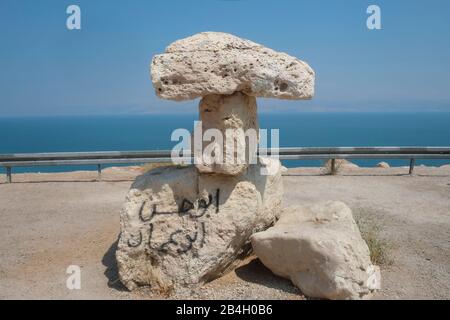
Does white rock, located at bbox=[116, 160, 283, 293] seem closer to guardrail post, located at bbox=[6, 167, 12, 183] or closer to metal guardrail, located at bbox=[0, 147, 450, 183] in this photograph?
metal guardrail, located at bbox=[0, 147, 450, 183]

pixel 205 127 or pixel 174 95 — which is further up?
pixel 174 95

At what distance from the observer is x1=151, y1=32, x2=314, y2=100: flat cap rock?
4.37 meters

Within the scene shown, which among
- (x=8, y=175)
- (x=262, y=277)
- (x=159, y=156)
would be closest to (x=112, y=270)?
(x=262, y=277)

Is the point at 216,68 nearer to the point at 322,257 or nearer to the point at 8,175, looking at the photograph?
the point at 322,257

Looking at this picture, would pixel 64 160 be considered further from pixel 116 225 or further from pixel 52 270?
pixel 52 270

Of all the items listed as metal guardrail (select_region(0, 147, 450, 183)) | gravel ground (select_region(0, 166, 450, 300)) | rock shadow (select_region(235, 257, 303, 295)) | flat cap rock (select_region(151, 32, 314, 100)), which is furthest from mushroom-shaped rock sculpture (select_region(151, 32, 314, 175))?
metal guardrail (select_region(0, 147, 450, 183))

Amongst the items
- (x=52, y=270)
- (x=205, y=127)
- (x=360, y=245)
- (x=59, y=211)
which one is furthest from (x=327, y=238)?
(x=59, y=211)

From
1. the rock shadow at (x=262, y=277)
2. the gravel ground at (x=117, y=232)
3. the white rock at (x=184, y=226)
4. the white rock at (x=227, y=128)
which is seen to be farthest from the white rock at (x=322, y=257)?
the white rock at (x=227, y=128)

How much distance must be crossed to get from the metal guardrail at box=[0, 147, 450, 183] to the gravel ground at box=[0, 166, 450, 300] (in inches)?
19.5

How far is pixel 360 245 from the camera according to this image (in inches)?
175

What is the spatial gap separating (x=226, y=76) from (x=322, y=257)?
2.30m

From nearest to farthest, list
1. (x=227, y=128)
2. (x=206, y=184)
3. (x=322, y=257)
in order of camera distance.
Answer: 1. (x=322, y=257)
2. (x=227, y=128)
3. (x=206, y=184)

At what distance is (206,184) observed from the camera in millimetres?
4816

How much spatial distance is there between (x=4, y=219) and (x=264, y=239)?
5341 mm
